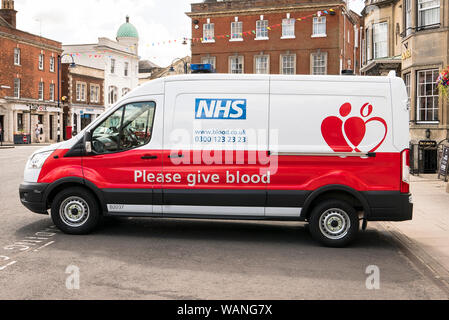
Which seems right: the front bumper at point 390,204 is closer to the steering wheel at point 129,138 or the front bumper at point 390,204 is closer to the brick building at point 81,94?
the steering wheel at point 129,138

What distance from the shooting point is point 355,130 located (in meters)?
7.25

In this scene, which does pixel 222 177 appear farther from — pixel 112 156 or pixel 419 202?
pixel 419 202

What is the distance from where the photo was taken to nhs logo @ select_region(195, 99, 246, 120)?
24.2 ft

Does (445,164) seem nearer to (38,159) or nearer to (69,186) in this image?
(69,186)

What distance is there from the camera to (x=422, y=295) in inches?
202

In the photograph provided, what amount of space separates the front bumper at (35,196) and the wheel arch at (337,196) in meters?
3.92

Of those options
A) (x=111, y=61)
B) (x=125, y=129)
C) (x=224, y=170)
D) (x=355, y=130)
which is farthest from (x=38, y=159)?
(x=111, y=61)

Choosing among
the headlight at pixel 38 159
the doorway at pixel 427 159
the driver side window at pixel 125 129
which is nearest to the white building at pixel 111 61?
the doorway at pixel 427 159

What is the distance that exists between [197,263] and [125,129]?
8.32 feet

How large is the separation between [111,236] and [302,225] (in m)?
3.30

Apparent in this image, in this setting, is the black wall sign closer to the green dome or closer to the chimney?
the chimney

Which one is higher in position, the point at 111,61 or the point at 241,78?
the point at 111,61

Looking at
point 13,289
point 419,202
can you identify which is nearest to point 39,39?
point 419,202

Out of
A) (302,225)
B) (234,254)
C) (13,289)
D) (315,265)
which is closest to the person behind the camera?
(13,289)
